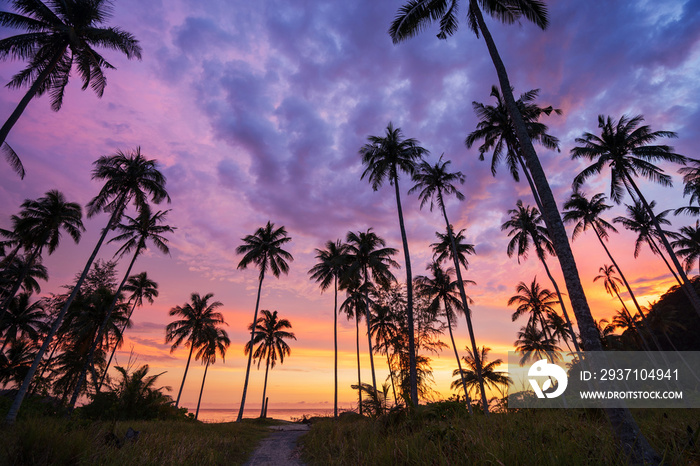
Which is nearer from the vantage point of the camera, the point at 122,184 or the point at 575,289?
the point at 575,289

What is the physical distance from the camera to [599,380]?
560 centimetres

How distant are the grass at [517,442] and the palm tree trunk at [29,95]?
1683cm

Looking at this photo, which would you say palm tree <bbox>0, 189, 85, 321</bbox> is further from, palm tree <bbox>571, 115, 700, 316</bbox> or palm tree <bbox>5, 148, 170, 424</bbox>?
palm tree <bbox>571, 115, 700, 316</bbox>

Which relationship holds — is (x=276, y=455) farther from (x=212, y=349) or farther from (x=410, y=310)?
(x=212, y=349)

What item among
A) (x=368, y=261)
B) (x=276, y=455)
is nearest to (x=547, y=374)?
(x=276, y=455)

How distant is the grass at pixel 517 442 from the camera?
3.15 m

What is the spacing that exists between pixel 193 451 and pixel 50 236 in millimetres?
27508

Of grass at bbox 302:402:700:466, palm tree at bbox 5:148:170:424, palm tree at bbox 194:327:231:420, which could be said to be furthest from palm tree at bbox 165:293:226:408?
grass at bbox 302:402:700:466

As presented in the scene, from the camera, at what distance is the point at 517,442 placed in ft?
11.3

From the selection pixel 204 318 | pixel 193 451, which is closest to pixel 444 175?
pixel 193 451

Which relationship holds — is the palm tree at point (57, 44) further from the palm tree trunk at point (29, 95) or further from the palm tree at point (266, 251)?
the palm tree at point (266, 251)

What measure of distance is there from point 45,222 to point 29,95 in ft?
52.7

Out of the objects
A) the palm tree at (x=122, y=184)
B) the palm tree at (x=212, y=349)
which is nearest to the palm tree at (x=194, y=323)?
the palm tree at (x=212, y=349)

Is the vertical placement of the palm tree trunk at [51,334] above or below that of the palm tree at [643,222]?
below
